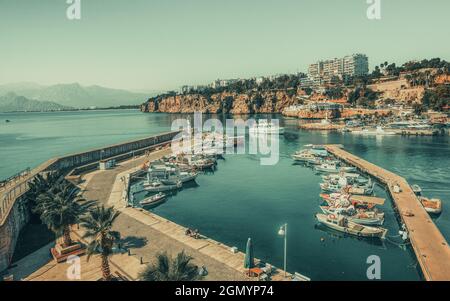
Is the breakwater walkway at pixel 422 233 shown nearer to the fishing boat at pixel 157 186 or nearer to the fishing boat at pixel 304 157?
the fishing boat at pixel 304 157

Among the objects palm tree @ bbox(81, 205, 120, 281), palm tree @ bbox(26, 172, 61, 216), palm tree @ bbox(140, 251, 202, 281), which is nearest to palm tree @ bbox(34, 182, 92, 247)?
palm tree @ bbox(81, 205, 120, 281)

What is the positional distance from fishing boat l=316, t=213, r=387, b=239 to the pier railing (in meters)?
36.6

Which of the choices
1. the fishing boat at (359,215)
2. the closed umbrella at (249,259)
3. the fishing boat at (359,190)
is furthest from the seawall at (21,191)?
the fishing boat at (359,190)

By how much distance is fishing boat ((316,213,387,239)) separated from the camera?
41866mm

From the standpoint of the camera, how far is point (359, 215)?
4666cm

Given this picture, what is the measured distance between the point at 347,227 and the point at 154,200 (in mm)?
29840

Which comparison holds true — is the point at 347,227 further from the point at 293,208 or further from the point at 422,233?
the point at 293,208

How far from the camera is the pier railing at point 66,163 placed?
124ft

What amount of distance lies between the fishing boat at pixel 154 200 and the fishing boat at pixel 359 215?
25963 millimetres

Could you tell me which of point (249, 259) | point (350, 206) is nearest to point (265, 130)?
point (350, 206)

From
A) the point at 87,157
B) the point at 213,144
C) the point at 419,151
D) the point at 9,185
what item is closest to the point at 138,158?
the point at 87,157

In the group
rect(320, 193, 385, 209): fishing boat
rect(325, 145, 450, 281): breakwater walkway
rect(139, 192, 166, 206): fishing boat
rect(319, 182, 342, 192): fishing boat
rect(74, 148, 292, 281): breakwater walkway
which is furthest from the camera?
rect(319, 182, 342, 192): fishing boat

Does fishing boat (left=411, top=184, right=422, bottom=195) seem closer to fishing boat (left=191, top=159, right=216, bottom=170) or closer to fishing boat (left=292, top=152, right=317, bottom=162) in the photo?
fishing boat (left=292, top=152, right=317, bottom=162)
